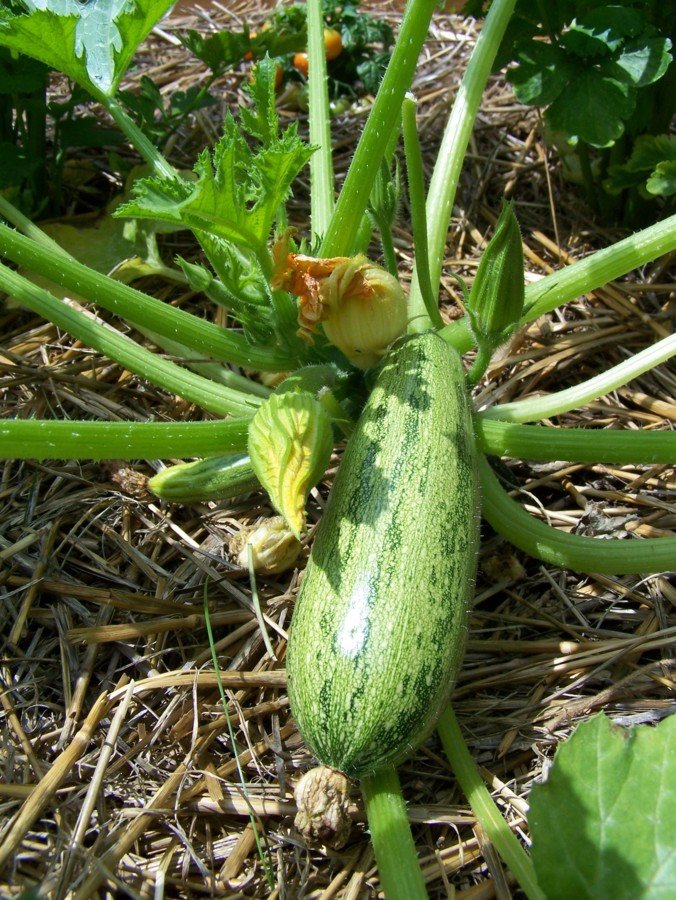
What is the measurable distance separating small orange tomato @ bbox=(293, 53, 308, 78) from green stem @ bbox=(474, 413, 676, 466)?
5.66ft

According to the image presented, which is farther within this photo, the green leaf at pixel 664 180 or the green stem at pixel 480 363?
the green leaf at pixel 664 180

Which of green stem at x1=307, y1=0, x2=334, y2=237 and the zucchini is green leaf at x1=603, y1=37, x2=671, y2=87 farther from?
the zucchini

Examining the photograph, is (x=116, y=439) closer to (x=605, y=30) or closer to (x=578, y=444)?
(x=578, y=444)

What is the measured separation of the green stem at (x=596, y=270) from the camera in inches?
70.4

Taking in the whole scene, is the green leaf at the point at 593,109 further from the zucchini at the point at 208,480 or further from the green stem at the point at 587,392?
the zucchini at the point at 208,480

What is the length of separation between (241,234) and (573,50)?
1.06 metres

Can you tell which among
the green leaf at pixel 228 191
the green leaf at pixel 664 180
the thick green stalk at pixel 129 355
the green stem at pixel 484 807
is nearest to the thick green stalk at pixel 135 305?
the thick green stalk at pixel 129 355

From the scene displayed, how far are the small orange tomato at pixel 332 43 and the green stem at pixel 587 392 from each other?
1.53 meters

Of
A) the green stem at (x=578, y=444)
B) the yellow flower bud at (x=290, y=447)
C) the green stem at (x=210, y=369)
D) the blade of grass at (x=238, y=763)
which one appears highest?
the yellow flower bud at (x=290, y=447)

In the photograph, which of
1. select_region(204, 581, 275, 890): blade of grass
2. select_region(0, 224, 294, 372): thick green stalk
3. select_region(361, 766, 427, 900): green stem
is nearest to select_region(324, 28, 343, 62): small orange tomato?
select_region(0, 224, 294, 372): thick green stalk

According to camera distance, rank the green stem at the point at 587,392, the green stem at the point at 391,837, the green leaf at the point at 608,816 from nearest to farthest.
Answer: the green leaf at the point at 608,816, the green stem at the point at 391,837, the green stem at the point at 587,392

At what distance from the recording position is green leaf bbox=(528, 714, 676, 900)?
116 centimetres

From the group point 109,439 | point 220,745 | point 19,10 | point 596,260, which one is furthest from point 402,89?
point 220,745

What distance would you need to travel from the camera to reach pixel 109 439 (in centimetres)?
153
